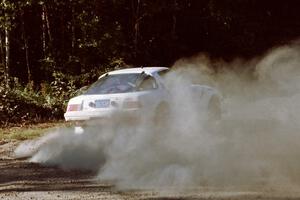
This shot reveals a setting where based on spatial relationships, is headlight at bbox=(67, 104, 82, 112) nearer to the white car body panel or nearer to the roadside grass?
the white car body panel

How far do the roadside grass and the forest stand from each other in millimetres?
2782

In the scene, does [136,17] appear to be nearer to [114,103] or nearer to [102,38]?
[102,38]

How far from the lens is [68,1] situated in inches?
991

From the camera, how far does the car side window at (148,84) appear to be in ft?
37.7

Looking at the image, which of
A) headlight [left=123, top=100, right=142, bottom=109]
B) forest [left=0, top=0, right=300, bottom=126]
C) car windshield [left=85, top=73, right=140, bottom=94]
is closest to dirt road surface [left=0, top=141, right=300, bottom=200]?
headlight [left=123, top=100, right=142, bottom=109]

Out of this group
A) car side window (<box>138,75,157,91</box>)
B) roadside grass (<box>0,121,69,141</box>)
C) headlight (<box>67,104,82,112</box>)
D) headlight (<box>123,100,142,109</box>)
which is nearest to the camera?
headlight (<box>123,100,142,109</box>)

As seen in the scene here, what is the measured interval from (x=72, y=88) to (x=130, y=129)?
495 inches

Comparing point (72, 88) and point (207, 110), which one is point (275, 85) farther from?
point (207, 110)

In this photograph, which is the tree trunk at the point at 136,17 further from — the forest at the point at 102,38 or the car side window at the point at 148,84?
the car side window at the point at 148,84

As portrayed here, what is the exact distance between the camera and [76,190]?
7348 mm

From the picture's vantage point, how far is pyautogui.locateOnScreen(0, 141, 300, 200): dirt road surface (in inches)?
260

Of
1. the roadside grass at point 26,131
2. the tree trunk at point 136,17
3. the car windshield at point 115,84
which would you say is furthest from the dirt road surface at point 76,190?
the tree trunk at point 136,17

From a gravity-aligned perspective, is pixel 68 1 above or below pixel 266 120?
above

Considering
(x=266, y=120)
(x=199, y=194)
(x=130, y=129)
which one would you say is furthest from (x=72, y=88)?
(x=199, y=194)
